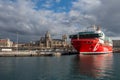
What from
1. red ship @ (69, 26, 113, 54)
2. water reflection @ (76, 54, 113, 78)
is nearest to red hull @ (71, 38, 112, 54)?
red ship @ (69, 26, 113, 54)

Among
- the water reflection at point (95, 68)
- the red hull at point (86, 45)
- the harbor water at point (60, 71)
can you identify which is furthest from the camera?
the red hull at point (86, 45)

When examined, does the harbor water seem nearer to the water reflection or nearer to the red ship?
the water reflection

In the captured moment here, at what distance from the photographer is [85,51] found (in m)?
148

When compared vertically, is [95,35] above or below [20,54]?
above

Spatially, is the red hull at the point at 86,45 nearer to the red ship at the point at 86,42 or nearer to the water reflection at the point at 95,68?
the red ship at the point at 86,42

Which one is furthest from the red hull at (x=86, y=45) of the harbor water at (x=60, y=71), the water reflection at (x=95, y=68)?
the harbor water at (x=60, y=71)

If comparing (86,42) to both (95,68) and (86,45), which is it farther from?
(95,68)

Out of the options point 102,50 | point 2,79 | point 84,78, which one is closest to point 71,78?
point 84,78

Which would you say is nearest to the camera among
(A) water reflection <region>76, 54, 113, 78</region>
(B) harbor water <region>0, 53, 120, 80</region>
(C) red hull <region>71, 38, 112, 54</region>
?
(B) harbor water <region>0, 53, 120, 80</region>

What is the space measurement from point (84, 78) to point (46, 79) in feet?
25.6

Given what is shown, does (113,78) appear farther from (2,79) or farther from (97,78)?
(2,79)

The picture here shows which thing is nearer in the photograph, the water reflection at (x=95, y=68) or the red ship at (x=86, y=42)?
the water reflection at (x=95, y=68)

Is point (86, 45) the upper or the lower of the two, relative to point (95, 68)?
upper

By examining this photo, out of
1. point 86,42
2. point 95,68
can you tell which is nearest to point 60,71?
point 95,68
